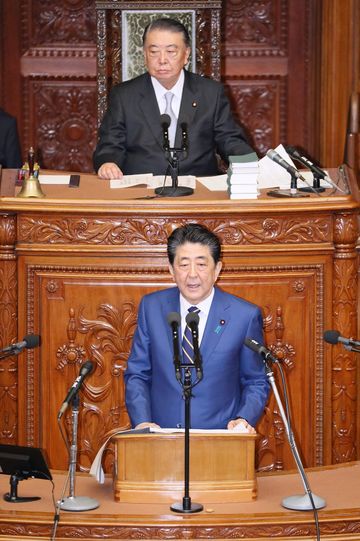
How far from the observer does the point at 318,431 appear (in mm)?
6008

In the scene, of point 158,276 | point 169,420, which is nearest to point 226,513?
point 169,420

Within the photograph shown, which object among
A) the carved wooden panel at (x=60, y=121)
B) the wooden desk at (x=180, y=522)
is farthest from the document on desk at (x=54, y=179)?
the carved wooden panel at (x=60, y=121)

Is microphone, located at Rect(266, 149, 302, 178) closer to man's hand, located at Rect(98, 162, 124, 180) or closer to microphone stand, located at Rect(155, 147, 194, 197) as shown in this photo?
microphone stand, located at Rect(155, 147, 194, 197)

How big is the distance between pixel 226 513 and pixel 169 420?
3.10 ft

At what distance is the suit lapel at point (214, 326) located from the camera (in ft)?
16.8

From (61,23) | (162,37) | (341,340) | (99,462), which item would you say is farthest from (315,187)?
A: (61,23)

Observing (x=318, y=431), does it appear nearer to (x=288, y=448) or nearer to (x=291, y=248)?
(x=288, y=448)

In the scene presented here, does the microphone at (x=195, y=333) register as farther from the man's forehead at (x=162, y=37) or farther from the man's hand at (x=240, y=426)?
the man's forehead at (x=162, y=37)

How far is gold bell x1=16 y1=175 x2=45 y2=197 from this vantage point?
5840 mm

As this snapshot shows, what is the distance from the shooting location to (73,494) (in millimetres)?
4379

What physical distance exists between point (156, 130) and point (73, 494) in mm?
2661

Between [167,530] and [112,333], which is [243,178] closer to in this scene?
[112,333]

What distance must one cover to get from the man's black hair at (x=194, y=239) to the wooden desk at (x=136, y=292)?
70cm

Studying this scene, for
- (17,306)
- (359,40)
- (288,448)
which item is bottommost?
(288,448)
